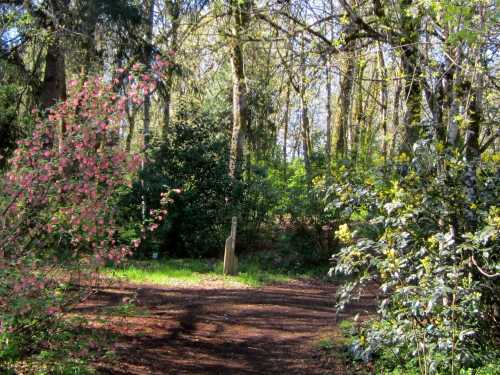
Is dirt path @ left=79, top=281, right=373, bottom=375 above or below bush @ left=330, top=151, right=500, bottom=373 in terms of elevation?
below

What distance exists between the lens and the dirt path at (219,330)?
5.91 metres

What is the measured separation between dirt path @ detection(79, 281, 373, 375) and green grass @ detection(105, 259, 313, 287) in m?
0.77

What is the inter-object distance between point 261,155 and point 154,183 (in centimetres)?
713

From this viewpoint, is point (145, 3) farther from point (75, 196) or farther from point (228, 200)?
point (75, 196)

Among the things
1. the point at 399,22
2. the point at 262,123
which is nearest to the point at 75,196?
the point at 399,22

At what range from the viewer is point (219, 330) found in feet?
24.3

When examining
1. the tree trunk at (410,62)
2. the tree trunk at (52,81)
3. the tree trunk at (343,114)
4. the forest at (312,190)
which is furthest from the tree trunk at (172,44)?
the tree trunk at (343,114)

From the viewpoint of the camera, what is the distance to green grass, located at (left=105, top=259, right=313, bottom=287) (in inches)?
424

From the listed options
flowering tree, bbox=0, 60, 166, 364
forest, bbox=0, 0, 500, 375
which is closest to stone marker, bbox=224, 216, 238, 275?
forest, bbox=0, 0, 500, 375

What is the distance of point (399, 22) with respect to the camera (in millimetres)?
6352

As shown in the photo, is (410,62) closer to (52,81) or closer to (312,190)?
(312,190)

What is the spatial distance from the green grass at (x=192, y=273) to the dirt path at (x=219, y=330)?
77 centimetres

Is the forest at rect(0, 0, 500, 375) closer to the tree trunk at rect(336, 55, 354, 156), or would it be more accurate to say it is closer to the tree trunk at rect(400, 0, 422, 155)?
the tree trunk at rect(400, 0, 422, 155)

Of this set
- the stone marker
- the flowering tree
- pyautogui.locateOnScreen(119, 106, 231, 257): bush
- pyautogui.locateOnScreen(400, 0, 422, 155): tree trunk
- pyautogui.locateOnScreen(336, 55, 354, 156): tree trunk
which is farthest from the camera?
pyautogui.locateOnScreen(336, 55, 354, 156): tree trunk
